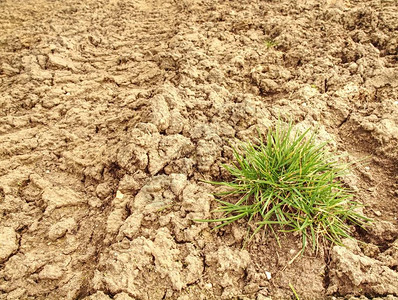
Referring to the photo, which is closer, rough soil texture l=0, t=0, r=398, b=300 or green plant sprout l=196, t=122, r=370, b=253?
rough soil texture l=0, t=0, r=398, b=300

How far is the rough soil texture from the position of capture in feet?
4.91

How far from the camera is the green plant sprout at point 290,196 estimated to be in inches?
63.1

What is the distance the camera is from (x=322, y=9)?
2957 millimetres

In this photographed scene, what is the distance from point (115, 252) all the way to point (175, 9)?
3.19 metres

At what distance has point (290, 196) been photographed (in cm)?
170

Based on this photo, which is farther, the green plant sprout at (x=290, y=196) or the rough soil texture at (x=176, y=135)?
the green plant sprout at (x=290, y=196)

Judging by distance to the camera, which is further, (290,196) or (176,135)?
(176,135)

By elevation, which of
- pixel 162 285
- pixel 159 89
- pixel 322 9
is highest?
pixel 322 9

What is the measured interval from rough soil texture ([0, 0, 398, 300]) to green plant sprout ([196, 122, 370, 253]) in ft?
0.29

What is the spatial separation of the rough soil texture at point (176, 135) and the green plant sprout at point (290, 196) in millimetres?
87

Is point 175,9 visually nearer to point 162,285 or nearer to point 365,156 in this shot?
point 365,156

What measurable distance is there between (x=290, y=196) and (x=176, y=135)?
0.92 meters

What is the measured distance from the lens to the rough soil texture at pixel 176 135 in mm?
1495

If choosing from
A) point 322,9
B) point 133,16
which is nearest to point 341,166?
point 322,9
